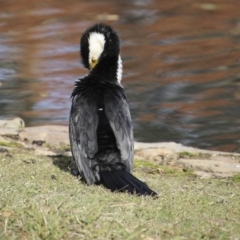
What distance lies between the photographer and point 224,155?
29.2 feet

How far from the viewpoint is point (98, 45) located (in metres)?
7.87

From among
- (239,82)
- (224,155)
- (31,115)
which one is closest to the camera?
(224,155)

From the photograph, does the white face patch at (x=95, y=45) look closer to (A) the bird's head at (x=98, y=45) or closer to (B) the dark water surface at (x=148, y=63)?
(A) the bird's head at (x=98, y=45)

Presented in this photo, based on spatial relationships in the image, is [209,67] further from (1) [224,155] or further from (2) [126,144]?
(2) [126,144]

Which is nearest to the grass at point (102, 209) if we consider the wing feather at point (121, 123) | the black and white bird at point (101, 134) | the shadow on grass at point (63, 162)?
the shadow on grass at point (63, 162)

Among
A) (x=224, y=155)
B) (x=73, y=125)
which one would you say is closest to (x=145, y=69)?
(x=224, y=155)

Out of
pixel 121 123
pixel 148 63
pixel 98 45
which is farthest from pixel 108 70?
pixel 148 63

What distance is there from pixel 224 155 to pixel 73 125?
214 centimetres

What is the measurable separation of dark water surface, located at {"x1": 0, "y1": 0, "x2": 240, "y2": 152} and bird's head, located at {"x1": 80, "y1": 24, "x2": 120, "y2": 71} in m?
2.78

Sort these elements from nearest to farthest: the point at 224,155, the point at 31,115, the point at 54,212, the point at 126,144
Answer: the point at 54,212 < the point at 126,144 < the point at 224,155 < the point at 31,115

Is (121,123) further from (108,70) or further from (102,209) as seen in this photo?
(102,209)

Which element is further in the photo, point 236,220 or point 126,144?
point 126,144

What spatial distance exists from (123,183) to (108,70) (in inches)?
52.2

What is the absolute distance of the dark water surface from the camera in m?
11.4
